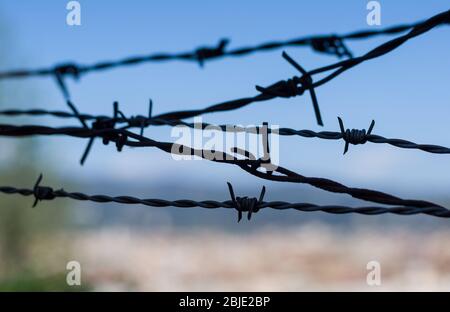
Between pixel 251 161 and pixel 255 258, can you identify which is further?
pixel 255 258

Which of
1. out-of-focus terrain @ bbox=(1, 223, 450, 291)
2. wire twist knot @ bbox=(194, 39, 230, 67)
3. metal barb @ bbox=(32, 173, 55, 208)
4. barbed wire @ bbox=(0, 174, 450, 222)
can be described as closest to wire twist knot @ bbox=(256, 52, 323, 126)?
barbed wire @ bbox=(0, 174, 450, 222)

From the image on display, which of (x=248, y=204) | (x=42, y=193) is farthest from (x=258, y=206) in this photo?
(x=42, y=193)

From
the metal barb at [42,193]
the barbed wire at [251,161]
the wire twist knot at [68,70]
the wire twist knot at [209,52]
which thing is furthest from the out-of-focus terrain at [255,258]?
the barbed wire at [251,161]

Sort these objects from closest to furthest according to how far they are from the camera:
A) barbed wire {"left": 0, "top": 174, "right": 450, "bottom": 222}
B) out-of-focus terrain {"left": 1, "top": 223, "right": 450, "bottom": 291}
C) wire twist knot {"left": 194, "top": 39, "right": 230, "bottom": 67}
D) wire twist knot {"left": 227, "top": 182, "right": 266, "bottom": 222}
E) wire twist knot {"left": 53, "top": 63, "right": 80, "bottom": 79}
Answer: barbed wire {"left": 0, "top": 174, "right": 450, "bottom": 222} → wire twist knot {"left": 227, "top": 182, "right": 266, "bottom": 222} → wire twist knot {"left": 194, "top": 39, "right": 230, "bottom": 67} → wire twist knot {"left": 53, "top": 63, "right": 80, "bottom": 79} → out-of-focus terrain {"left": 1, "top": 223, "right": 450, "bottom": 291}

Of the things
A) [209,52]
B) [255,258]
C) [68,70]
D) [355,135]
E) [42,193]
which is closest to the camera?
[355,135]

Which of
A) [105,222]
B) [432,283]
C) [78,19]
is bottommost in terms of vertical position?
[432,283]

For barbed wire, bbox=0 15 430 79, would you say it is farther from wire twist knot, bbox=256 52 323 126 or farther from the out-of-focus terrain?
the out-of-focus terrain

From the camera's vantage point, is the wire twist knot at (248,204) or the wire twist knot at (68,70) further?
the wire twist knot at (68,70)

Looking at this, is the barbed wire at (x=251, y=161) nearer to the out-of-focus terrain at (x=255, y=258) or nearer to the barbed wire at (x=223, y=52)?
the barbed wire at (x=223, y=52)

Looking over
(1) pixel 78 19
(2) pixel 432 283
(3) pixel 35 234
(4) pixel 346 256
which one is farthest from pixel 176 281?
(1) pixel 78 19

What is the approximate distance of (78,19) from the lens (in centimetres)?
258

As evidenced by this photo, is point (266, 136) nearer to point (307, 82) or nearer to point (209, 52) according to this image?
point (307, 82)
